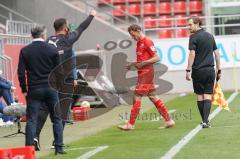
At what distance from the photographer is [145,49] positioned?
13773 mm

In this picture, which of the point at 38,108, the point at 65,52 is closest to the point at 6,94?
the point at 65,52

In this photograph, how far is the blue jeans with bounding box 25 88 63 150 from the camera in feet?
35.5

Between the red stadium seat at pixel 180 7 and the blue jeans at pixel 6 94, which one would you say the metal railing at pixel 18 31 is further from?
the red stadium seat at pixel 180 7

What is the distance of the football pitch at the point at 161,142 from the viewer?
10234 millimetres

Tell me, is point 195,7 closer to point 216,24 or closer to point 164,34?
point 164,34

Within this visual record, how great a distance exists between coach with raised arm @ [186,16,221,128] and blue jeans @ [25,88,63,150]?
3.28 metres

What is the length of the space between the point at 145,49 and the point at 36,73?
3498mm

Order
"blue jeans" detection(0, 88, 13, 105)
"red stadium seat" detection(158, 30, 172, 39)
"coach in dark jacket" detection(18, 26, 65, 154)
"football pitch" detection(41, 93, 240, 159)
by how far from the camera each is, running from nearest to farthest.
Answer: "football pitch" detection(41, 93, 240, 159) → "coach in dark jacket" detection(18, 26, 65, 154) → "blue jeans" detection(0, 88, 13, 105) → "red stadium seat" detection(158, 30, 172, 39)

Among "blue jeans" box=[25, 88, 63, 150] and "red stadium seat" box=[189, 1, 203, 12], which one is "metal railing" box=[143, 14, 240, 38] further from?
Result: "blue jeans" box=[25, 88, 63, 150]

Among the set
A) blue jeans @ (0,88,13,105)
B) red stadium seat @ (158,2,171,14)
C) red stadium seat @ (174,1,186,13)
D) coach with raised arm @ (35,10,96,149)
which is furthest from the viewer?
red stadium seat @ (158,2,171,14)

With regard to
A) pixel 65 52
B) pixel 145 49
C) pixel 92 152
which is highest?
pixel 145 49

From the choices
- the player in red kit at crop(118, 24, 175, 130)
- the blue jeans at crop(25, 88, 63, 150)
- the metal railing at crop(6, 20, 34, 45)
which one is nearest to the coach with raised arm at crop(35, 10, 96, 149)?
the blue jeans at crop(25, 88, 63, 150)

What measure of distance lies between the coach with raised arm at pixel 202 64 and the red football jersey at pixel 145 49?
796 millimetres

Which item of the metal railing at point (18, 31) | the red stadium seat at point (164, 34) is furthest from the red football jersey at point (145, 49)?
the red stadium seat at point (164, 34)
